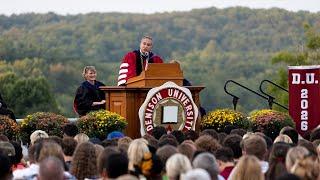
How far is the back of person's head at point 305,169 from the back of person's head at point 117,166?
152 centimetres

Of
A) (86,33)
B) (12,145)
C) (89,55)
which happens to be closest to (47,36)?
(86,33)

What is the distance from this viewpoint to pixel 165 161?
13.6m

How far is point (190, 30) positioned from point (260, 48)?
1158 centimetres

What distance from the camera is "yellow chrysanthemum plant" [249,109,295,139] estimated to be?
867 inches

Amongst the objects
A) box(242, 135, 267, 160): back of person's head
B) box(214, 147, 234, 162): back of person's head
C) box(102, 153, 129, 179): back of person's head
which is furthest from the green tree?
box(102, 153, 129, 179): back of person's head

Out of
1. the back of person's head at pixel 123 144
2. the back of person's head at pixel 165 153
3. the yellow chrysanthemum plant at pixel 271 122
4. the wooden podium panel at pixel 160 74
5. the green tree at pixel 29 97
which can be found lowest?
the green tree at pixel 29 97

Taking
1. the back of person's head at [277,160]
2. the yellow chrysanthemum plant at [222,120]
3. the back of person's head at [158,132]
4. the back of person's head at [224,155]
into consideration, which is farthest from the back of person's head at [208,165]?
the yellow chrysanthemum plant at [222,120]

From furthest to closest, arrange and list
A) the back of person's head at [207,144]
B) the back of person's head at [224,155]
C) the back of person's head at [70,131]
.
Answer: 1. the back of person's head at [70,131]
2. the back of person's head at [207,144]
3. the back of person's head at [224,155]

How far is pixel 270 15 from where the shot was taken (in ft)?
347

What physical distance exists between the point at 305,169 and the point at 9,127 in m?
9.36

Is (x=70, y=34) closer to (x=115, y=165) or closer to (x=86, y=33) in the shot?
(x=86, y=33)

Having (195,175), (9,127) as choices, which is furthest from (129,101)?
(195,175)

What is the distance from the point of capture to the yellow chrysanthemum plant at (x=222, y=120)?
71.8 feet

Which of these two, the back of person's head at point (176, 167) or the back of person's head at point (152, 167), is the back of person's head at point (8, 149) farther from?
the back of person's head at point (176, 167)
